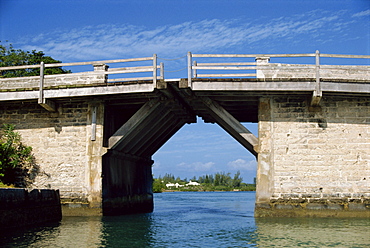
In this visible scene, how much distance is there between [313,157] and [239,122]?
2.97 meters

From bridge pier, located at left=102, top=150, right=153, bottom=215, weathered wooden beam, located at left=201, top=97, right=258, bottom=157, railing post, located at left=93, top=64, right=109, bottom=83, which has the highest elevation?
railing post, located at left=93, top=64, right=109, bottom=83

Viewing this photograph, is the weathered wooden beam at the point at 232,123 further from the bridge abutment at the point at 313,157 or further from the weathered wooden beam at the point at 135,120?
the weathered wooden beam at the point at 135,120

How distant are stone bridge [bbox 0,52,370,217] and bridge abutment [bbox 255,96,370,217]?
4cm

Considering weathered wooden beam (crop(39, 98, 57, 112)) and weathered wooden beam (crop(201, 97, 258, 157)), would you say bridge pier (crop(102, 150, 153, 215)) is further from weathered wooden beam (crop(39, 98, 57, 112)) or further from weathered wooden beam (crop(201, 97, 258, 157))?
weathered wooden beam (crop(201, 97, 258, 157))

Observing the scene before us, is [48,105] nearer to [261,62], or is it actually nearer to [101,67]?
[101,67]

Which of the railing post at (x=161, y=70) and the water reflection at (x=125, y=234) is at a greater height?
the railing post at (x=161, y=70)

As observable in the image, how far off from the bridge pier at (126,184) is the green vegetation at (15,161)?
2.94m

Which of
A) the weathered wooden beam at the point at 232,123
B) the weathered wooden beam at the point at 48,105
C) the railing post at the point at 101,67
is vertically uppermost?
the railing post at the point at 101,67

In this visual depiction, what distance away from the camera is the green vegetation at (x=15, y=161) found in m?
16.8

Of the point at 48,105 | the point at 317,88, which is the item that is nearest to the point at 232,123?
the point at 317,88

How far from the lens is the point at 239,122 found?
53.5 feet

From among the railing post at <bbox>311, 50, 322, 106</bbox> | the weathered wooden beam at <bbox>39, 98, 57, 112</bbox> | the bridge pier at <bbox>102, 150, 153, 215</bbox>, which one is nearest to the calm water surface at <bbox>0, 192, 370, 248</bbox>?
the bridge pier at <bbox>102, 150, 153, 215</bbox>

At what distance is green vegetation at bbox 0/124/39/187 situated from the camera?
16828 mm

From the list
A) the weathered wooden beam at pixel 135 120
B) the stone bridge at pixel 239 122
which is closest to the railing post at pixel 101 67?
the stone bridge at pixel 239 122
